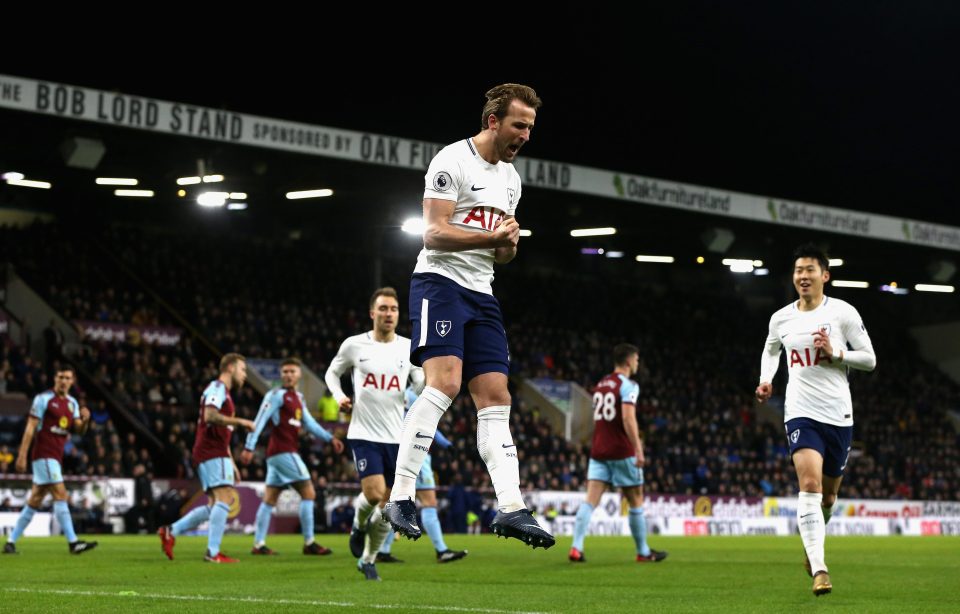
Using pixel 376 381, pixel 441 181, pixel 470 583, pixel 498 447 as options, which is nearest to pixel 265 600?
pixel 498 447

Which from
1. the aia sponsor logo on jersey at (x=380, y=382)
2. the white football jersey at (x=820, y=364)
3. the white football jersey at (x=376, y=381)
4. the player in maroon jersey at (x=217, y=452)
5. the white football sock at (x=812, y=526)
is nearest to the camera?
the white football sock at (x=812, y=526)

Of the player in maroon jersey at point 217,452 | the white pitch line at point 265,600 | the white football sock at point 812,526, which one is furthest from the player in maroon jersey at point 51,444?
the white football sock at point 812,526

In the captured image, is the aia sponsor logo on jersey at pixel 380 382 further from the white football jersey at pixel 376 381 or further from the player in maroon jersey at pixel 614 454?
the player in maroon jersey at pixel 614 454

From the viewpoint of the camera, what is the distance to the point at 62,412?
16.2 m

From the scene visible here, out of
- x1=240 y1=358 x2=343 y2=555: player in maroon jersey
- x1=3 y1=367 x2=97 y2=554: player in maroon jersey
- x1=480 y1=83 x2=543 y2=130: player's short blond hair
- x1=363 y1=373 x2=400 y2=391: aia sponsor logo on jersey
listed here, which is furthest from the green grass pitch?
x1=480 y1=83 x2=543 y2=130: player's short blond hair

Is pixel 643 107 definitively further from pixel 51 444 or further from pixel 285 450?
pixel 51 444

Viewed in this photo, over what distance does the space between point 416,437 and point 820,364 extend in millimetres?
4585

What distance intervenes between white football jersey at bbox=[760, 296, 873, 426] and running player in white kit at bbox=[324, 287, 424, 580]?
3370mm

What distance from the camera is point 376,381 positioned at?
12.6 m

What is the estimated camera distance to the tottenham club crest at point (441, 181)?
666cm

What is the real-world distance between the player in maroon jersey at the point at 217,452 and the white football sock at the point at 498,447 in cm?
836

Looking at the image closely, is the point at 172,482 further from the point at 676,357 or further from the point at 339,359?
the point at 676,357

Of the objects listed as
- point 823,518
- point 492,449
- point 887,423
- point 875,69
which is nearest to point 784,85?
point 875,69

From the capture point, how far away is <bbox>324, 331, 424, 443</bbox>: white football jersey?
485 inches
